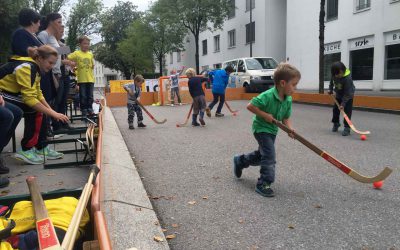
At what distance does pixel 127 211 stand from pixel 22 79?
7.49 ft

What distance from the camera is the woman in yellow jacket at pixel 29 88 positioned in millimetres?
4742

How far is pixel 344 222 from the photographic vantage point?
3.53 metres

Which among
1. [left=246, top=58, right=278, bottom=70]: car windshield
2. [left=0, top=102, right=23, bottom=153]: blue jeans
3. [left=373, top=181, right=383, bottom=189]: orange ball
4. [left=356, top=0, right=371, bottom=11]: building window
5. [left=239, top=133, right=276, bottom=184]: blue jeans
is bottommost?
[left=373, top=181, right=383, bottom=189]: orange ball

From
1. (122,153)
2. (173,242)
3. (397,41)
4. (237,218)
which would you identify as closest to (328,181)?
(237,218)

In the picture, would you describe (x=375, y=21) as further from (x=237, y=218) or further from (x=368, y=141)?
(x=237, y=218)

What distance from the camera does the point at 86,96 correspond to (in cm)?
898

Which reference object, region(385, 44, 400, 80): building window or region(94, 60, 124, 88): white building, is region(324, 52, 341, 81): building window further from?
region(94, 60, 124, 88): white building

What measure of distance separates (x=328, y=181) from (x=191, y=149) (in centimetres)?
288

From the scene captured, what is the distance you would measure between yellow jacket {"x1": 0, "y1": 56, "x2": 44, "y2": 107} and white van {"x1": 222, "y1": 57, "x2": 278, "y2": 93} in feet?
49.7

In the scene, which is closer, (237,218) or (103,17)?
(237,218)

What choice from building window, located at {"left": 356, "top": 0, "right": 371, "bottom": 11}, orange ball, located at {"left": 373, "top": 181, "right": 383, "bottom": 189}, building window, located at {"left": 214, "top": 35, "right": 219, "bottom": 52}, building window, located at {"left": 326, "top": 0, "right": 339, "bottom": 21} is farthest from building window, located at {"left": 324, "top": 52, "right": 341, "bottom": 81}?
orange ball, located at {"left": 373, "top": 181, "right": 383, "bottom": 189}

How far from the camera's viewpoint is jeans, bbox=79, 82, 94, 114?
8875 millimetres

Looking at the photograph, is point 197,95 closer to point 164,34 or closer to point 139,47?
point 164,34

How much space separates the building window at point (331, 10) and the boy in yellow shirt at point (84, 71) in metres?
19.3
